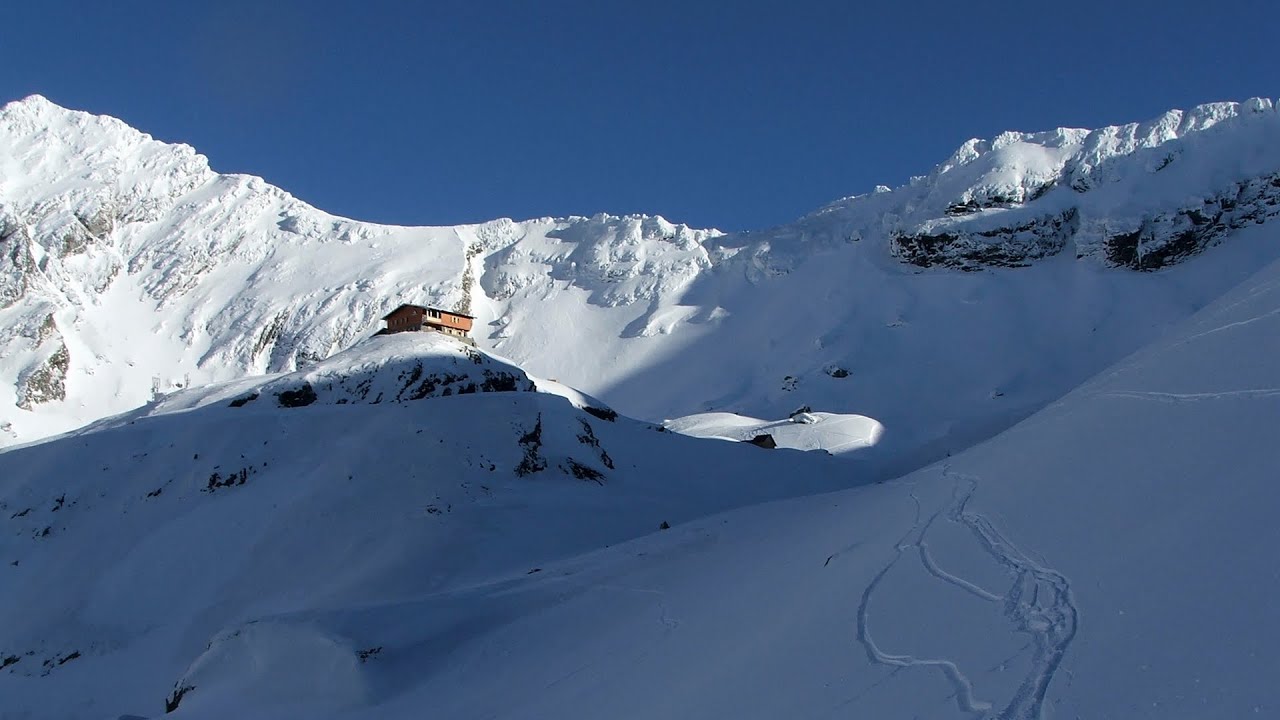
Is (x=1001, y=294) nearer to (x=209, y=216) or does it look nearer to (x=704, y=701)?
(x=704, y=701)

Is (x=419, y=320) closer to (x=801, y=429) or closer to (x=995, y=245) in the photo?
(x=801, y=429)

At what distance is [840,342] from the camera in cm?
9506

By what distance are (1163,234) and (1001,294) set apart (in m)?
20.5

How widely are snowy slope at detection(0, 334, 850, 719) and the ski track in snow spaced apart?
1034 cm

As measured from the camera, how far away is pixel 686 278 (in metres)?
123

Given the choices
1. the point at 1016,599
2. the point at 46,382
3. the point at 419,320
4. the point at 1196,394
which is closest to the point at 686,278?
the point at 419,320

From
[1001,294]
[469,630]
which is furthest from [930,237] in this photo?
[469,630]

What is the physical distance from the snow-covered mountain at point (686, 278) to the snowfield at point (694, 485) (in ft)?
2.18

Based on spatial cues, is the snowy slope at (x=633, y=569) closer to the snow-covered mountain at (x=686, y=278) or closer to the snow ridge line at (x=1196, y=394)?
the snow ridge line at (x=1196, y=394)

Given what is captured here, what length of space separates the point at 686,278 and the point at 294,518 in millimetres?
96349

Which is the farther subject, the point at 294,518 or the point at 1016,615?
the point at 294,518

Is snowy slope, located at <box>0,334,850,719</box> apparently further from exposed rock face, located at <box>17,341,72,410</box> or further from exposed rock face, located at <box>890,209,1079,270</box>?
exposed rock face, located at <box>890,209,1079,270</box>

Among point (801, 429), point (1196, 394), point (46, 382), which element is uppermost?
point (46, 382)

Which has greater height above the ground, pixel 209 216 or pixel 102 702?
pixel 209 216
